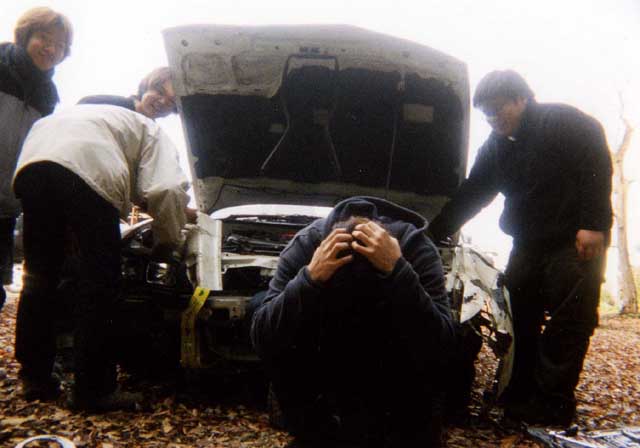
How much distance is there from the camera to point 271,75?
358cm

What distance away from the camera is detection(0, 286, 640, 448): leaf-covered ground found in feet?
7.41

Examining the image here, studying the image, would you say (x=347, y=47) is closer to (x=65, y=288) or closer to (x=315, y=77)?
(x=315, y=77)

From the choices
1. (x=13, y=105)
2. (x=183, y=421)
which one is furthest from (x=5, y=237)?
(x=183, y=421)

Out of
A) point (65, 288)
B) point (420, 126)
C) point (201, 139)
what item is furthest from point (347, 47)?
point (65, 288)

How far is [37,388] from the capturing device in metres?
2.54

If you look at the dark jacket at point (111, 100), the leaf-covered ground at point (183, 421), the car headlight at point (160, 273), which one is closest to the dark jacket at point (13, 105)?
the dark jacket at point (111, 100)

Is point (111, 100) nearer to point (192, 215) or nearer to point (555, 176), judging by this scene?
point (192, 215)

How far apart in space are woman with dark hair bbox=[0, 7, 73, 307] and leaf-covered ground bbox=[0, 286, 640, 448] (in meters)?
0.87

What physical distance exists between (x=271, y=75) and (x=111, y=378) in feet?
7.50

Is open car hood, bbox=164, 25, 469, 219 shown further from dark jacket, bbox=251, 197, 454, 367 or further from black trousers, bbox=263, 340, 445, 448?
black trousers, bbox=263, 340, 445, 448

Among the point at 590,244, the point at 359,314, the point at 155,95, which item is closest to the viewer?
the point at 359,314

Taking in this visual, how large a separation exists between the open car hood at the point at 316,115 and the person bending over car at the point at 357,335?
1.83m

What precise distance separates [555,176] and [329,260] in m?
2.01

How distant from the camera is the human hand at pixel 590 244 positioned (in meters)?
2.77
